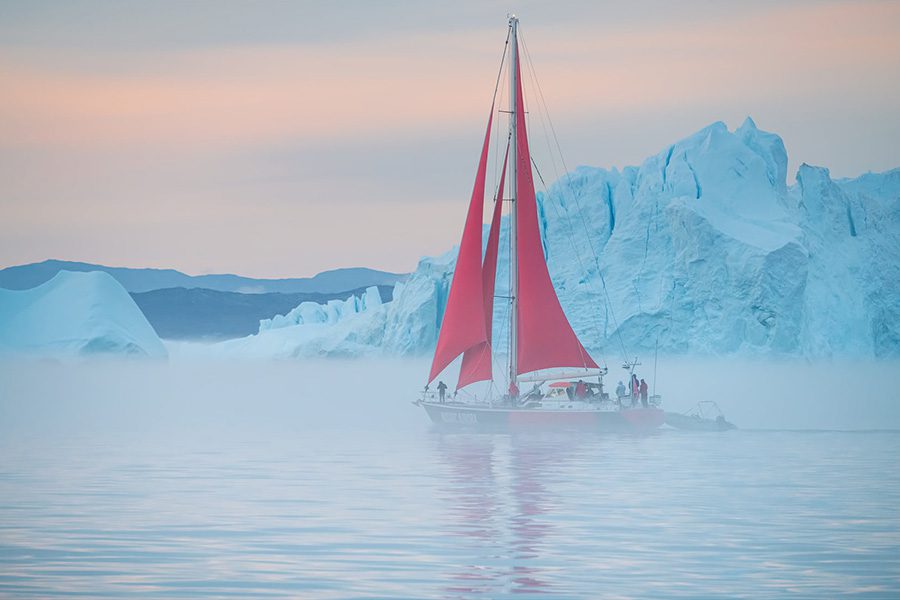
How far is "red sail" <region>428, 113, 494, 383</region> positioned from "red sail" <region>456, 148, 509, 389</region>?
0.84 ft

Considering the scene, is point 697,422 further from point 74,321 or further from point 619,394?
point 74,321

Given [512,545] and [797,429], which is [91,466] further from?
[797,429]

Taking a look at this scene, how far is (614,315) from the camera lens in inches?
1978

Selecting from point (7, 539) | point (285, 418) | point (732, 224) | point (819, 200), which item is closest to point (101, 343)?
point (285, 418)

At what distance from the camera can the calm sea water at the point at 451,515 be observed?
38.6 feet

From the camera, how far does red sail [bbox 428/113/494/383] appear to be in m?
31.3

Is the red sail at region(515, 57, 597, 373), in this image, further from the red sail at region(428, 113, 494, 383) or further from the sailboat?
the red sail at region(428, 113, 494, 383)

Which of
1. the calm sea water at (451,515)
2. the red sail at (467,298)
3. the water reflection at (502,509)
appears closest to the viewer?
the calm sea water at (451,515)

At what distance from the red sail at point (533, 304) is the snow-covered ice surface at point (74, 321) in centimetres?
2523

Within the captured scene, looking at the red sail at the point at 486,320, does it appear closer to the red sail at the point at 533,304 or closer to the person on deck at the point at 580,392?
the red sail at the point at 533,304

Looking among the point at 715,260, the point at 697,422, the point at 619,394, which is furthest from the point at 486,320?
the point at 715,260

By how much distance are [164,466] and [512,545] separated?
9993 millimetres

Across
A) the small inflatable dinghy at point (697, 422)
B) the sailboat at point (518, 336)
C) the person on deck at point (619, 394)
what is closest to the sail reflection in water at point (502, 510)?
the sailboat at point (518, 336)

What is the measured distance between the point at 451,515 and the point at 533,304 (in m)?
16.6
